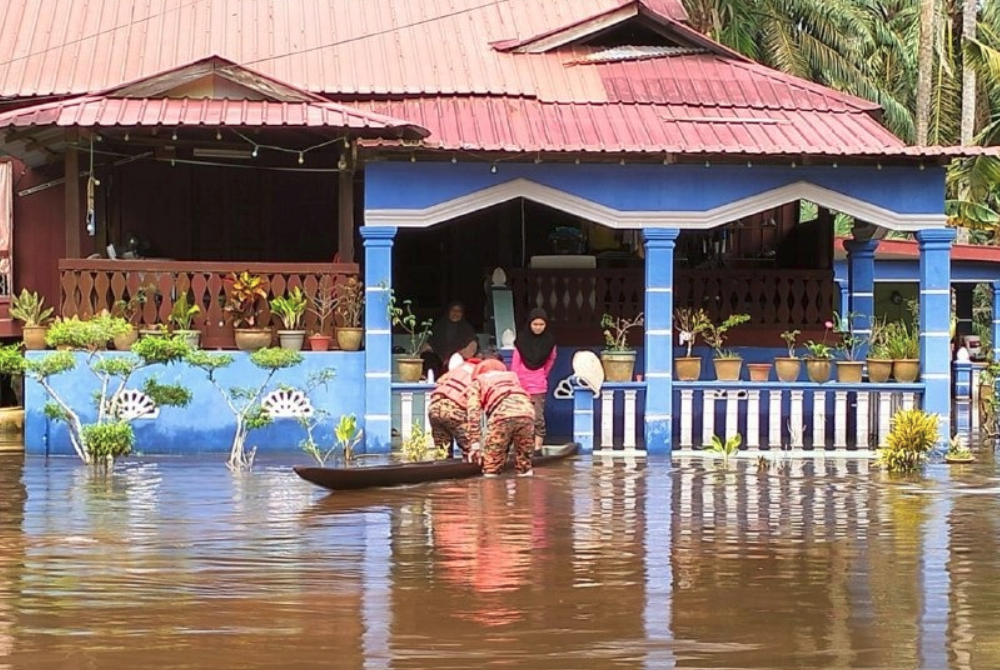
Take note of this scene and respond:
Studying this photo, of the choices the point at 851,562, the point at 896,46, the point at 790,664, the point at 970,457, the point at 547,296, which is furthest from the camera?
the point at 896,46

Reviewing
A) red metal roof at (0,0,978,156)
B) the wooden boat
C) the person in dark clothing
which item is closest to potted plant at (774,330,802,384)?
red metal roof at (0,0,978,156)

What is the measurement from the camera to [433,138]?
15023 millimetres

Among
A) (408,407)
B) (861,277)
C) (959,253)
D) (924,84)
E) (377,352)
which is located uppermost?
(924,84)

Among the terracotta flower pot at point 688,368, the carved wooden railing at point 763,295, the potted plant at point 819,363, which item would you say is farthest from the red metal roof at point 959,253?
the terracotta flower pot at point 688,368

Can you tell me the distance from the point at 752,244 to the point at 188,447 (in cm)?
863

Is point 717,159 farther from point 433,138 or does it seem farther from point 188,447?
point 188,447

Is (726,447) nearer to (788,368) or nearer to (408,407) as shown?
(788,368)

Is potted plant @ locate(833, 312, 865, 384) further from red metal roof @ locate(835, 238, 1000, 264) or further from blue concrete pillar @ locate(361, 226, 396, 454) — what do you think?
red metal roof @ locate(835, 238, 1000, 264)

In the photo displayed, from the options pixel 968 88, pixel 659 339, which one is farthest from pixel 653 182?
pixel 968 88

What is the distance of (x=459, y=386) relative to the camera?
1286 centimetres

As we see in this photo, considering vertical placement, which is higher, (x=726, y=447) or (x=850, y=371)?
(x=850, y=371)

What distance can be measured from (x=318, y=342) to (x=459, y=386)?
2634 millimetres

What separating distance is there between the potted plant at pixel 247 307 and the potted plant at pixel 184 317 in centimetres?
38

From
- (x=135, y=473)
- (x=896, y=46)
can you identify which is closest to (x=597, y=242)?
(x=135, y=473)
